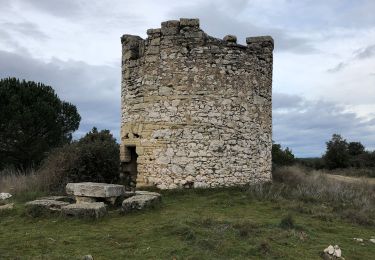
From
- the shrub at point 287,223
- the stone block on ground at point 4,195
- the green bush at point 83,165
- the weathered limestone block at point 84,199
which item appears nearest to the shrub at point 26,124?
the green bush at point 83,165

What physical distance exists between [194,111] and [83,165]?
3.91 meters

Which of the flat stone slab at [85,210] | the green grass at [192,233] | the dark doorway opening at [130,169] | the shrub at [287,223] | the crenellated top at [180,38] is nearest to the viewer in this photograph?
the green grass at [192,233]

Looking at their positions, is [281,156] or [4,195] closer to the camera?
[4,195]

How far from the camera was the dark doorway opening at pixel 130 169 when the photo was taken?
12820 millimetres

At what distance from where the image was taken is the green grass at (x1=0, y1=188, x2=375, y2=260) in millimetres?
6613

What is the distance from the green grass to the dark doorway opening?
111 inches

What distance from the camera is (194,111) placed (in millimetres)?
11547

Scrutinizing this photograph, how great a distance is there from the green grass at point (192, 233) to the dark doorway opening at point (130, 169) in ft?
9.22

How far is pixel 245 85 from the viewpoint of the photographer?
1207 centimetres

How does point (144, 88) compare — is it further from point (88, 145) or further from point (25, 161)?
point (25, 161)

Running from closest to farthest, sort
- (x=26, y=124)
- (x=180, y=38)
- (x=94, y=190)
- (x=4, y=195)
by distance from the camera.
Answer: (x=94, y=190) < (x=180, y=38) < (x=4, y=195) < (x=26, y=124)

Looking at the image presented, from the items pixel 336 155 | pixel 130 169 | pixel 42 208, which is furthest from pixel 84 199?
pixel 336 155

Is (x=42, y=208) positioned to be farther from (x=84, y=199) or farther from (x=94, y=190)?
(x=94, y=190)

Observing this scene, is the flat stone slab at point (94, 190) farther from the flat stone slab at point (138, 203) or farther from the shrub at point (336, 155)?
the shrub at point (336, 155)
